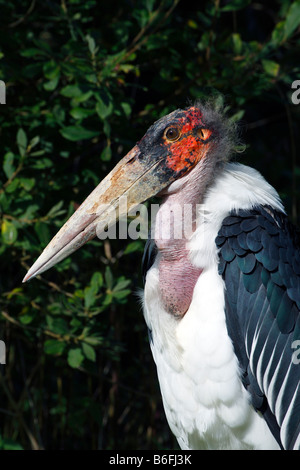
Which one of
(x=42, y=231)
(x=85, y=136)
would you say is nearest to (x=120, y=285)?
(x=42, y=231)

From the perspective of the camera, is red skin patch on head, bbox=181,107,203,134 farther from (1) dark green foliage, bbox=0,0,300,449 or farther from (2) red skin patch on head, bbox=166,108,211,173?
(1) dark green foliage, bbox=0,0,300,449

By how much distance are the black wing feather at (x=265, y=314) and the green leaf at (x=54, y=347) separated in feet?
3.30

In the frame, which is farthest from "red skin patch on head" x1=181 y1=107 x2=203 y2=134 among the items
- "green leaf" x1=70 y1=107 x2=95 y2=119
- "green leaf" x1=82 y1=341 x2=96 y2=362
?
"green leaf" x1=82 y1=341 x2=96 y2=362

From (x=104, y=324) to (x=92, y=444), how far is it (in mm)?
791

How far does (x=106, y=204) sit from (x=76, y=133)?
64 centimetres

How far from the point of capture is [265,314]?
7.56 ft

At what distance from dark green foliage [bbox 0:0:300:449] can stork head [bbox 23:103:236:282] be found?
0.39m

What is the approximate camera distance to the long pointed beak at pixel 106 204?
2439 millimetres

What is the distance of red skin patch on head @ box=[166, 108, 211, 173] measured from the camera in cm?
247

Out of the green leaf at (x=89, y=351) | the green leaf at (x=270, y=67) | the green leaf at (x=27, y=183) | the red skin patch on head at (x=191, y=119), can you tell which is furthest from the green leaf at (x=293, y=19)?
the green leaf at (x=89, y=351)

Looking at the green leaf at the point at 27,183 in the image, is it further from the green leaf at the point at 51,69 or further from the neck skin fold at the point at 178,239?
the neck skin fold at the point at 178,239

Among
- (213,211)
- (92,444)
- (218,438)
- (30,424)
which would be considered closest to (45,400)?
(30,424)

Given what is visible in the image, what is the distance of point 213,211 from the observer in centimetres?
242

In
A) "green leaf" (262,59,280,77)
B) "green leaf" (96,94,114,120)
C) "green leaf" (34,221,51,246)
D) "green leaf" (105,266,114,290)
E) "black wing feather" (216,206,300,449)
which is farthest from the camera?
"green leaf" (262,59,280,77)
